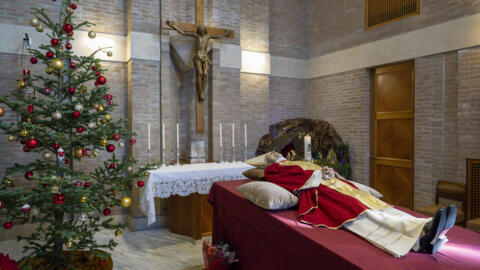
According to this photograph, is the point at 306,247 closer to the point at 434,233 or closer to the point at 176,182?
the point at 434,233

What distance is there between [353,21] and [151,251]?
6337 mm

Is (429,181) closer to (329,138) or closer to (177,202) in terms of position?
(329,138)

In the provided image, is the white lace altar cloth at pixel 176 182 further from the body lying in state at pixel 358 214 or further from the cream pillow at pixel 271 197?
the cream pillow at pixel 271 197

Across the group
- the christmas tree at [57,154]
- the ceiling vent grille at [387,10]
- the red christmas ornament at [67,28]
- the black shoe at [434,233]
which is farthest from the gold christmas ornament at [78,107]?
the ceiling vent grille at [387,10]

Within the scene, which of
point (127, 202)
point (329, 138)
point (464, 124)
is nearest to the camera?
point (127, 202)

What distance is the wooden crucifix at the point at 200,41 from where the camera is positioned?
5.40m

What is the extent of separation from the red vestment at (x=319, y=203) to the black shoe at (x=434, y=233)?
0.42 meters

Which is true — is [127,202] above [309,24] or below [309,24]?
below

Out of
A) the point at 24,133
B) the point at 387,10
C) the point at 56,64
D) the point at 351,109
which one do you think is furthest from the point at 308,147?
the point at 387,10

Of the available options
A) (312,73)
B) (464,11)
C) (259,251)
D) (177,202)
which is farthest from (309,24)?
(259,251)

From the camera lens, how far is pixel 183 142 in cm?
620

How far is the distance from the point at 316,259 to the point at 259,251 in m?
0.90

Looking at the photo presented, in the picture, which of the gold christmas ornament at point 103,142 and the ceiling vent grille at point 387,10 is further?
the ceiling vent grille at point 387,10

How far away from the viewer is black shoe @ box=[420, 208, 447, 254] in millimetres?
1709
